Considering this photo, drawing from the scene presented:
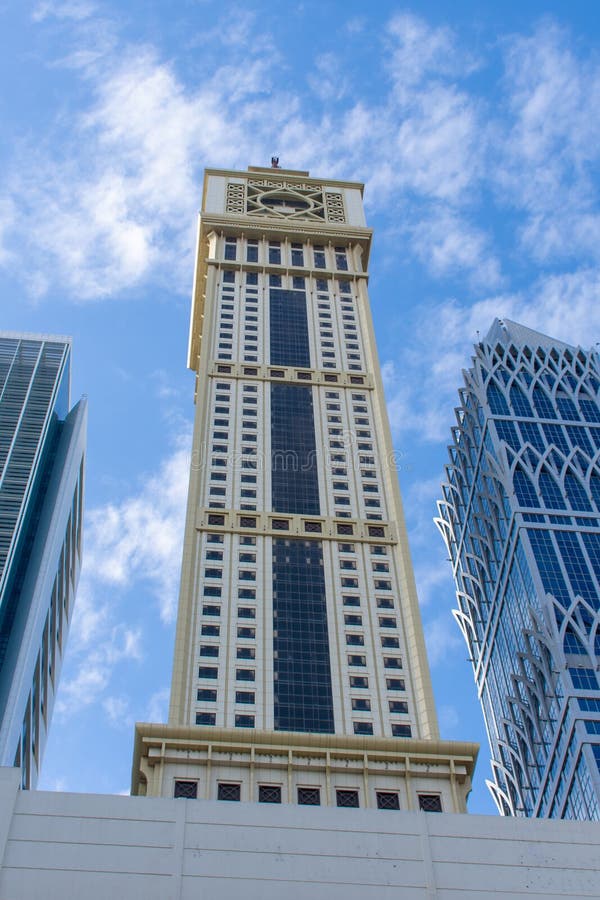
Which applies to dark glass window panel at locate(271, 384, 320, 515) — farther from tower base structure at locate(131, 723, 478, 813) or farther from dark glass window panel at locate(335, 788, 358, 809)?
dark glass window panel at locate(335, 788, 358, 809)

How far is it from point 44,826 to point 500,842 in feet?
76.9

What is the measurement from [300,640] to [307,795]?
43.7 ft

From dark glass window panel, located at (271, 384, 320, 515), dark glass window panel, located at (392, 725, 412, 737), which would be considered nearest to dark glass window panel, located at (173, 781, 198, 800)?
dark glass window panel, located at (392, 725, 412, 737)

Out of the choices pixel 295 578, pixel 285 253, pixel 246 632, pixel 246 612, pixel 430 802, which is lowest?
pixel 430 802

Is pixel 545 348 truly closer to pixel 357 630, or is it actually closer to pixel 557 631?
pixel 557 631

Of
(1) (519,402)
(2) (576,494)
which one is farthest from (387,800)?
(1) (519,402)

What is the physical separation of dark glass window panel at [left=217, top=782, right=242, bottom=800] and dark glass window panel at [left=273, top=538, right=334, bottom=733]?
590 cm

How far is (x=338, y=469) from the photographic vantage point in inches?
3797

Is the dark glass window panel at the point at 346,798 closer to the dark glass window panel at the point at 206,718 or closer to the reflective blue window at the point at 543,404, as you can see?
the dark glass window panel at the point at 206,718

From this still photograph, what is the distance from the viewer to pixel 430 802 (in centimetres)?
6912

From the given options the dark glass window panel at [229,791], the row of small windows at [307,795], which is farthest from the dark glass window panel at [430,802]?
the dark glass window panel at [229,791]

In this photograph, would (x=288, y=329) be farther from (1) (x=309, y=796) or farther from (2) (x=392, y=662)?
(1) (x=309, y=796)

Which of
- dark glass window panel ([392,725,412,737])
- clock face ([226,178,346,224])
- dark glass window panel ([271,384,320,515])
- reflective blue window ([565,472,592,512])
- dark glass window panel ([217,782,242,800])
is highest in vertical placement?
clock face ([226,178,346,224])

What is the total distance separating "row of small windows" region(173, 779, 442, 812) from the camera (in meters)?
68.2
